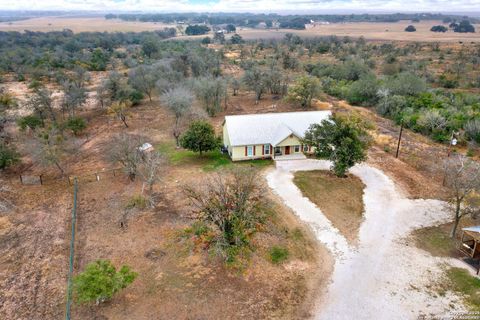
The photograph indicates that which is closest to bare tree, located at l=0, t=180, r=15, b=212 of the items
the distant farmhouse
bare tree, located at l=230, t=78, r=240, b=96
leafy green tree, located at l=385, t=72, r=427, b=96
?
the distant farmhouse

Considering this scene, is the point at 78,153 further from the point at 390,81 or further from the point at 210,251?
the point at 390,81

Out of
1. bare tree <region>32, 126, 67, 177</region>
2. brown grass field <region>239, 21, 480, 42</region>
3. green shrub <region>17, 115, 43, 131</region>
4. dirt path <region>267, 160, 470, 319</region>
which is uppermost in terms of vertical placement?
brown grass field <region>239, 21, 480, 42</region>

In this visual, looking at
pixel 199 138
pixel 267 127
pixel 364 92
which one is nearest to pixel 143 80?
pixel 199 138

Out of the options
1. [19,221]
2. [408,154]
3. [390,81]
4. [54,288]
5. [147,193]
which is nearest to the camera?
[54,288]

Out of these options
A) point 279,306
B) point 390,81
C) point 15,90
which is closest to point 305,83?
point 390,81

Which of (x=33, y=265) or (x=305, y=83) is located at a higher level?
(x=305, y=83)

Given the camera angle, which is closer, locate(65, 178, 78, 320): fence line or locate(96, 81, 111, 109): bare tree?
locate(65, 178, 78, 320): fence line

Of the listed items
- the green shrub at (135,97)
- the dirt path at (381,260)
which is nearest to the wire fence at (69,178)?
the dirt path at (381,260)

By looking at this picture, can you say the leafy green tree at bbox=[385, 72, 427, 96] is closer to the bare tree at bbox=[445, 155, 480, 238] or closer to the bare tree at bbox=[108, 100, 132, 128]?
the bare tree at bbox=[445, 155, 480, 238]
